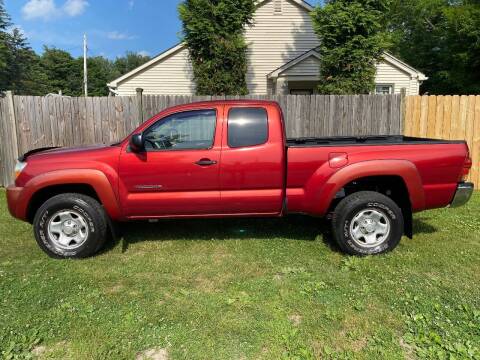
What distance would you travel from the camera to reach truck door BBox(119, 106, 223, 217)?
14.4ft

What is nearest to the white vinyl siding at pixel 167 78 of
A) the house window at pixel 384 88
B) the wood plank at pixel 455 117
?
the house window at pixel 384 88

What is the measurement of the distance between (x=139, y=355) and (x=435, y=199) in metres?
3.63

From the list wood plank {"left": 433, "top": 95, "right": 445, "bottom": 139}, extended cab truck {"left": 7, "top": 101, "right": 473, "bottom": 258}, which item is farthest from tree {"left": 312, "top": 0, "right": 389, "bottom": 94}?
extended cab truck {"left": 7, "top": 101, "right": 473, "bottom": 258}

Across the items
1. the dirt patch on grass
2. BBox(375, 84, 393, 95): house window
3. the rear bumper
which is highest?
BBox(375, 84, 393, 95): house window

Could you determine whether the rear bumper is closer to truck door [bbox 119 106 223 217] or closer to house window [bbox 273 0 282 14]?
truck door [bbox 119 106 223 217]

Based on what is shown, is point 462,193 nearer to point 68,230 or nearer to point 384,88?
point 68,230

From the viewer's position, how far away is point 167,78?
55.1 feet

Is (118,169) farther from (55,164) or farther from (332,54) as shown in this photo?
(332,54)

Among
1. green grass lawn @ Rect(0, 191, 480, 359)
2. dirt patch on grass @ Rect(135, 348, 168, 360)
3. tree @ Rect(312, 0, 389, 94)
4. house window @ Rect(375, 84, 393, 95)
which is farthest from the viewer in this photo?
house window @ Rect(375, 84, 393, 95)

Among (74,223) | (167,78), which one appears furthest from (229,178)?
(167,78)

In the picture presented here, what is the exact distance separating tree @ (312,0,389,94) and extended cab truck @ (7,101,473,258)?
6.08 meters

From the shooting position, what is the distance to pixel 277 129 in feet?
14.6

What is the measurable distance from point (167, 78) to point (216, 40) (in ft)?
24.2

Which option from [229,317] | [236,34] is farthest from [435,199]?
[236,34]
